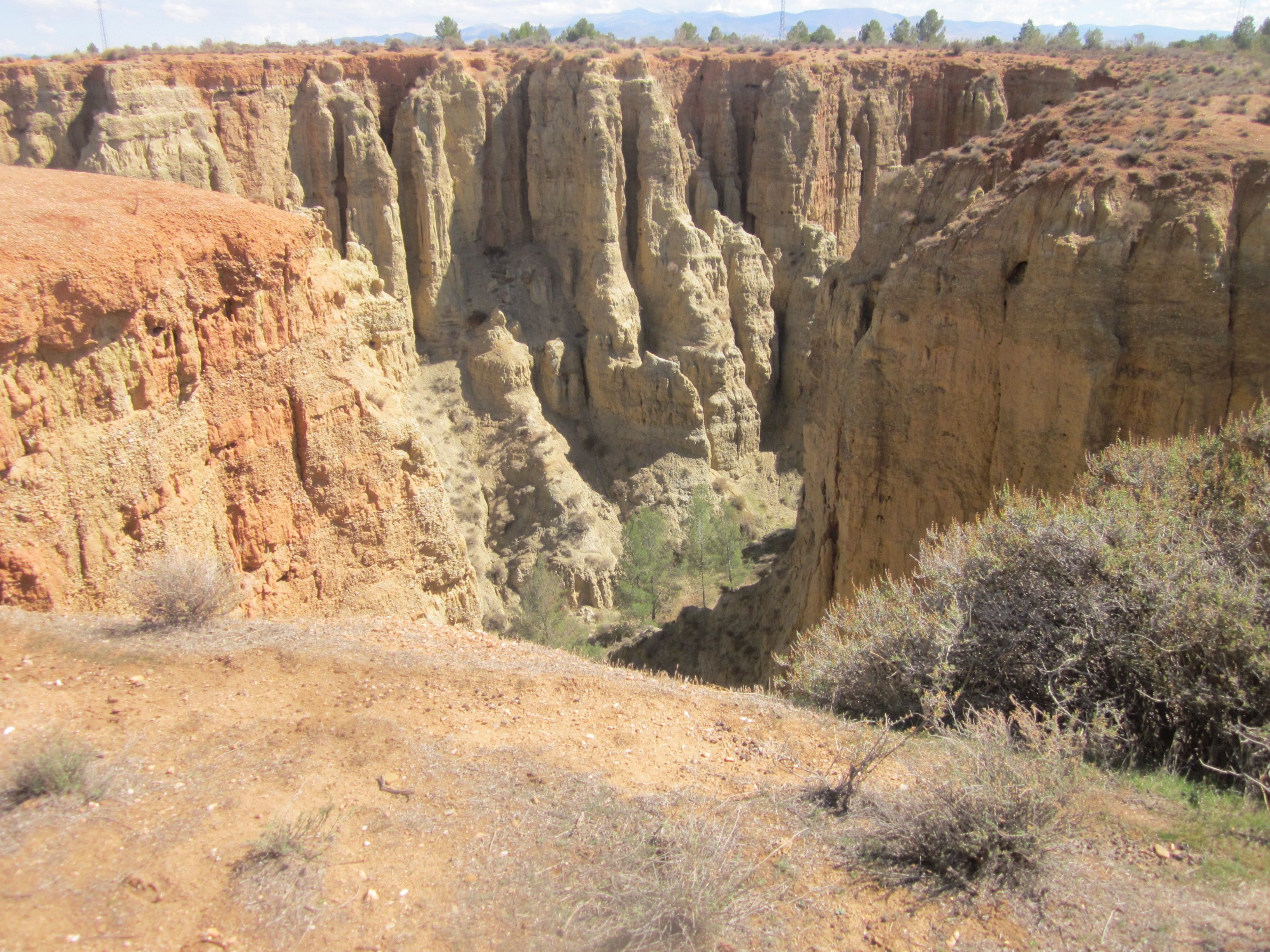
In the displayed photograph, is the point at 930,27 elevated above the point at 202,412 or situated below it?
above

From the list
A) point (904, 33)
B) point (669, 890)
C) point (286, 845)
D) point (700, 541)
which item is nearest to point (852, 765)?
point (669, 890)

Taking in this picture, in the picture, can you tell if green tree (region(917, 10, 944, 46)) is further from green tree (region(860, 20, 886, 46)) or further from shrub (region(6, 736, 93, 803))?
shrub (region(6, 736, 93, 803))

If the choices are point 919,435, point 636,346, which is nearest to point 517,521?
point 636,346

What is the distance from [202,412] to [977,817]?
9837 mm

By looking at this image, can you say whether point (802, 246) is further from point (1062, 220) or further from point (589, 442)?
point (1062, 220)

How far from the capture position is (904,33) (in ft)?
181

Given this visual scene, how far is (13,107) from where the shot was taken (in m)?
25.6

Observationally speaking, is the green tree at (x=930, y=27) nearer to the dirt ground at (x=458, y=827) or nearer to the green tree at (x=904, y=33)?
the green tree at (x=904, y=33)

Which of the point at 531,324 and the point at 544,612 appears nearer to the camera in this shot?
the point at 544,612

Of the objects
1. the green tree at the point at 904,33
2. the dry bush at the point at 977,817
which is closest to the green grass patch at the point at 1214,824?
the dry bush at the point at 977,817

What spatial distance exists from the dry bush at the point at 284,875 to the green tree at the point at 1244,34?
40.1 meters

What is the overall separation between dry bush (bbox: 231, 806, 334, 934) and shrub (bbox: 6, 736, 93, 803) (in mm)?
1347

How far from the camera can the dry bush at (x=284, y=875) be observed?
494 cm

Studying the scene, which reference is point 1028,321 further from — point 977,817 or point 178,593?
point 178,593
